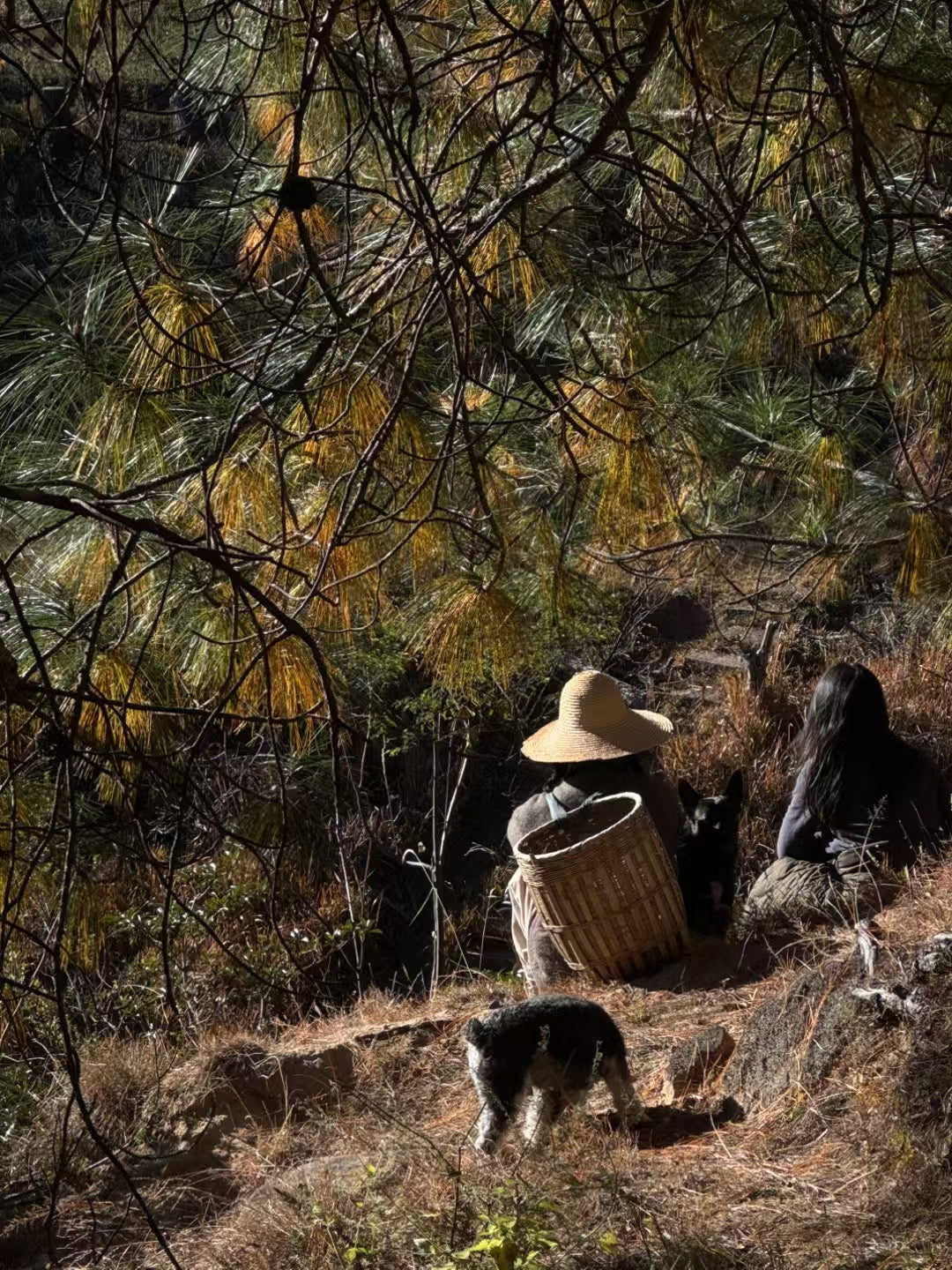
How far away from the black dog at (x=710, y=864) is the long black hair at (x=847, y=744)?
0.99 ft

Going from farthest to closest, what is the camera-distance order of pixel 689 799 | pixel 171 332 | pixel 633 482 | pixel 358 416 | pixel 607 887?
pixel 689 799, pixel 607 887, pixel 633 482, pixel 171 332, pixel 358 416

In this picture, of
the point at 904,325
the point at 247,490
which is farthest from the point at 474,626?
the point at 904,325

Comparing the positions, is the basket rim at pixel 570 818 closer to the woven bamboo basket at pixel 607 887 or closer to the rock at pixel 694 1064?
the woven bamboo basket at pixel 607 887

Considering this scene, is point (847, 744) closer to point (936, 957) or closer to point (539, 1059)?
point (936, 957)

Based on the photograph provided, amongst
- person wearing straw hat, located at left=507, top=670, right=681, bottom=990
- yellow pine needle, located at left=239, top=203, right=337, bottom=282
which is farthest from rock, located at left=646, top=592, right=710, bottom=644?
yellow pine needle, located at left=239, top=203, right=337, bottom=282

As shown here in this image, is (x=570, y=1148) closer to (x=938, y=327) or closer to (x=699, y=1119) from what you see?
(x=699, y=1119)

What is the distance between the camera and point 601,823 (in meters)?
4.93

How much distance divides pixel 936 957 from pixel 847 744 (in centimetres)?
156

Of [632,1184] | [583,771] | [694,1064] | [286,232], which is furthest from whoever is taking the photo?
[583,771]

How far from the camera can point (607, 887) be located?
4.54 metres

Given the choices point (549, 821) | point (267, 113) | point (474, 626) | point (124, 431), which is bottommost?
point (549, 821)

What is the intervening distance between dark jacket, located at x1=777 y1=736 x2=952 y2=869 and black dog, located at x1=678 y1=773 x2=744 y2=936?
0.90 ft

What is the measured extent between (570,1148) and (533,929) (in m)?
1.58

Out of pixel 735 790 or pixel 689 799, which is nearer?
pixel 735 790
